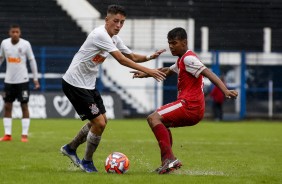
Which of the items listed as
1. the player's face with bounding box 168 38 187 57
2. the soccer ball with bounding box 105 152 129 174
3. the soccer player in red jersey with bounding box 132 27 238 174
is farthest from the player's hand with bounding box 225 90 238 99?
the soccer ball with bounding box 105 152 129 174

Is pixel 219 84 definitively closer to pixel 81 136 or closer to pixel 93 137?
pixel 93 137

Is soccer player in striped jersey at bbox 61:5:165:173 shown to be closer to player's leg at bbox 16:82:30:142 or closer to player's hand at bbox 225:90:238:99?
player's hand at bbox 225:90:238:99

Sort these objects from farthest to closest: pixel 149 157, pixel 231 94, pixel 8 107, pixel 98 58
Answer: pixel 8 107 < pixel 149 157 < pixel 98 58 < pixel 231 94

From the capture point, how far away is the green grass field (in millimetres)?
8992

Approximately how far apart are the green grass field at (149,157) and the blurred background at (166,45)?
29.7 ft

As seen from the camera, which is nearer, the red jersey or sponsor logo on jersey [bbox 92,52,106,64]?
the red jersey

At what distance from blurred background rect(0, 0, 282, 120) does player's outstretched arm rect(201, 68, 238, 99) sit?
18.1 m

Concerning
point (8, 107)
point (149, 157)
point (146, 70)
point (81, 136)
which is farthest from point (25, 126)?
point (146, 70)

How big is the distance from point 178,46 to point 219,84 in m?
0.79

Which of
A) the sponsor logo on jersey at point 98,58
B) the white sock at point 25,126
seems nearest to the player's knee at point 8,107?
the white sock at point 25,126

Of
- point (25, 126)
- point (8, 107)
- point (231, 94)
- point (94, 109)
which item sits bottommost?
point (25, 126)

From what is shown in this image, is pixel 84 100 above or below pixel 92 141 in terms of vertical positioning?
above

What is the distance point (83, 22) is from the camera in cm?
3119

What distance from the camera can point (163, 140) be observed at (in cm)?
957
